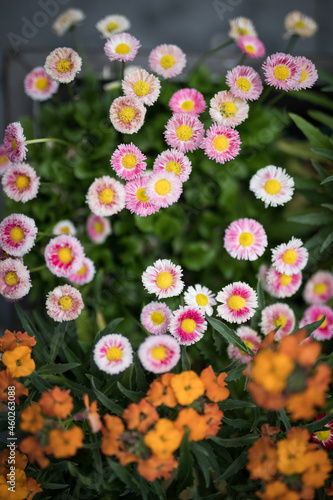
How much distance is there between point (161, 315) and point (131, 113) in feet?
1.31

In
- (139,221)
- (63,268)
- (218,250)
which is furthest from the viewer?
(218,250)

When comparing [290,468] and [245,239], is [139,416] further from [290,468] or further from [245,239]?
[245,239]

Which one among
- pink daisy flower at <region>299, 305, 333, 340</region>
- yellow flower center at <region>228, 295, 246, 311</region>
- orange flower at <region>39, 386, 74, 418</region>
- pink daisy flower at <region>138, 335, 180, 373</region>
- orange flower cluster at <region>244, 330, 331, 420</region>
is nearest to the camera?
orange flower cluster at <region>244, 330, 331, 420</region>

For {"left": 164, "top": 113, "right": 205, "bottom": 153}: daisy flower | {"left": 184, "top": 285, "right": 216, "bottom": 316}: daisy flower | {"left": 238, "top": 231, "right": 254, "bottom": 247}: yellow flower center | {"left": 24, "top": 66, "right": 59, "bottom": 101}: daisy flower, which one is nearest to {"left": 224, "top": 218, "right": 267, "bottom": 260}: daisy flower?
{"left": 238, "top": 231, "right": 254, "bottom": 247}: yellow flower center

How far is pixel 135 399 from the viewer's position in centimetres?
79

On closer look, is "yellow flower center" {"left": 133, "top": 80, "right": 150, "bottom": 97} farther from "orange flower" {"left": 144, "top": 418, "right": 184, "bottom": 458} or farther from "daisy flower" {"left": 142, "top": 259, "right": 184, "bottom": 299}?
"orange flower" {"left": 144, "top": 418, "right": 184, "bottom": 458}

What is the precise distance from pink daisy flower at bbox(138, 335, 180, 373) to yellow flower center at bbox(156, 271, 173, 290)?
0.11 metres

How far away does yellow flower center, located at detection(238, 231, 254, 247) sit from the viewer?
2.97ft

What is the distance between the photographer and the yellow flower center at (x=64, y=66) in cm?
85

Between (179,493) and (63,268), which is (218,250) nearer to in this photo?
(63,268)

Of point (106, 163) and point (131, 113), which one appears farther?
point (106, 163)

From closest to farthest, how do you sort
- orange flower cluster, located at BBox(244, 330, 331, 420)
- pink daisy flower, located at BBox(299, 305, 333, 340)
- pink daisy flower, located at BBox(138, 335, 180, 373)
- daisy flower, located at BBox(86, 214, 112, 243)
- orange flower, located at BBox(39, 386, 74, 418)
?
orange flower cluster, located at BBox(244, 330, 331, 420), orange flower, located at BBox(39, 386, 74, 418), pink daisy flower, located at BBox(138, 335, 180, 373), pink daisy flower, located at BBox(299, 305, 333, 340), daisy flower, located at BBox(86, 214, 112, 243)

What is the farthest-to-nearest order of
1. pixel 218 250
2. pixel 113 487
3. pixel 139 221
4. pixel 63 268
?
pixel 218 250 → pixel 139 221 → pixel 63 268 → pixel 113 487

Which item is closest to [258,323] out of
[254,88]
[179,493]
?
[179,493]
